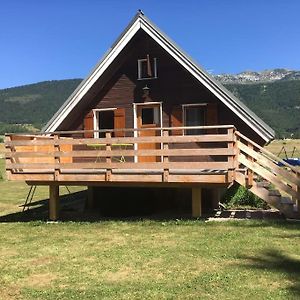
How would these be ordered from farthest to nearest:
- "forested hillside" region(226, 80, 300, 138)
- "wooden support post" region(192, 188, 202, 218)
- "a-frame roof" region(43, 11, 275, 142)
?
"forested hillside" region(226, 80, 300, 138) → "a-frame roof" region(43, 11, 275, 142) → "wooden support post" region(192, 188, 202, 218)

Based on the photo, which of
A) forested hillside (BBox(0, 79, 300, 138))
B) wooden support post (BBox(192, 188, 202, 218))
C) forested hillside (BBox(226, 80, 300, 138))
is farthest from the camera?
forested hillside (BBox(0, 79, 300, 138))

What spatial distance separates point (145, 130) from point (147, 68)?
12.1 feet

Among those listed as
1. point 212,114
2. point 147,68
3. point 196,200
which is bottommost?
point 196,200

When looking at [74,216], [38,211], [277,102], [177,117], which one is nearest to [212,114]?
[177,117]

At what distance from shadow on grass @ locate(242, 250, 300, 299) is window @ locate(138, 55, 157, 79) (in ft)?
26.8

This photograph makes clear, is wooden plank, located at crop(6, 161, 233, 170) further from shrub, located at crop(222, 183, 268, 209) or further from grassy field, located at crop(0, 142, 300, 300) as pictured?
shrub, located at crop(222, 183, 268, 209)

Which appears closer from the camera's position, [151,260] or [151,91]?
[151,260]

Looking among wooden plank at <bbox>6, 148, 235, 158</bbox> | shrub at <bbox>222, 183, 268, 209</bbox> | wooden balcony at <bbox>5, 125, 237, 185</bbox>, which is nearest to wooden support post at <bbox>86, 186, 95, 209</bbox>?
wooden balcony at <bbox>5, 125, 237, 185</bbox>

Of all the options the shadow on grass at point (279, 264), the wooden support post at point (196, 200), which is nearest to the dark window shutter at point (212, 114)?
the wooden support post at point (196, 200)

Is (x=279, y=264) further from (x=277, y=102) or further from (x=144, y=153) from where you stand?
(x=277, y=102)

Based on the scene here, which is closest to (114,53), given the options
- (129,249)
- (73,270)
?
(129,249)

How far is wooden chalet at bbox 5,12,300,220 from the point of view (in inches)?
Answer: 485

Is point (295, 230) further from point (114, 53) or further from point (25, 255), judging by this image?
point (114, 53)

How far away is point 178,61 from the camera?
49.0 ft
